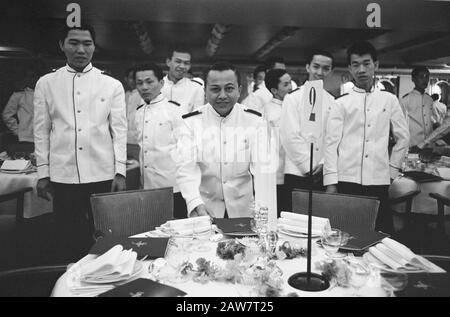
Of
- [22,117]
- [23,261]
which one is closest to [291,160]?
[23,261]

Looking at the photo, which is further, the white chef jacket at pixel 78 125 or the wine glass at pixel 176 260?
the white chef jacket at pixel 78 125

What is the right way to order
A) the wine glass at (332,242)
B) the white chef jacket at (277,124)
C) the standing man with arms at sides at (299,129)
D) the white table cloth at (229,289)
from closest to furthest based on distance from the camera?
the white table cloth at (229,289), the wine glass at (332,242), the standing man with arms at sides at (299,129), the white chef jacket at (277,124)

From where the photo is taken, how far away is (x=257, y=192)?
5.09 ft

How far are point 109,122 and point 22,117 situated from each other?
6.99ft

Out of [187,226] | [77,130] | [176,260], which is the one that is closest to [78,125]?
[77,130]

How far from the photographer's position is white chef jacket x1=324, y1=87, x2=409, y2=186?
8.79 ft

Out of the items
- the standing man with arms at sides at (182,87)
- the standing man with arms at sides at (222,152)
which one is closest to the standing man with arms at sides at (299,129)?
the standing man with arms at sides at (222,152)

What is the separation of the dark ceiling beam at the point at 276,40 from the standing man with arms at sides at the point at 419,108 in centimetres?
362

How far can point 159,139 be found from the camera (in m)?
A: 3.14

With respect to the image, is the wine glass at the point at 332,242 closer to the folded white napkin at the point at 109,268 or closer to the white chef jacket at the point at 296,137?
the folded white napkin at the point at 109,268

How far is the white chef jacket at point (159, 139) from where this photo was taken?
3.14 metres

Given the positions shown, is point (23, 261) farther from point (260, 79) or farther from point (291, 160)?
point (260, 79)

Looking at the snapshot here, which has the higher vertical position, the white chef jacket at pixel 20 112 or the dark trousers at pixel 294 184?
the white chef jacket at pixel 20 112

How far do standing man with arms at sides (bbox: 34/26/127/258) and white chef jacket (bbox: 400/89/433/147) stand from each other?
412 centimetres
